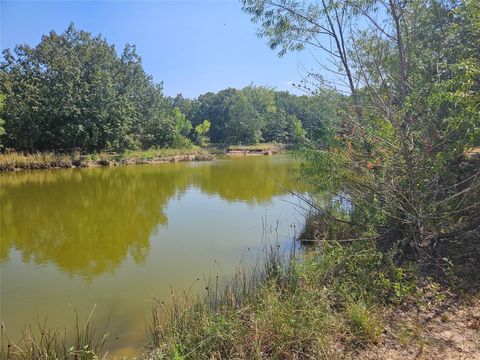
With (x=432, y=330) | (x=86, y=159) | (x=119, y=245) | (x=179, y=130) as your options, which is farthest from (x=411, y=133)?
(x=179, y=130)

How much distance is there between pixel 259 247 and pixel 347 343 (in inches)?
174

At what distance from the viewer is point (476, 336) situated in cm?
321

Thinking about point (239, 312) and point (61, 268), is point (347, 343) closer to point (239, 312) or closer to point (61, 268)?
point (239, 312)

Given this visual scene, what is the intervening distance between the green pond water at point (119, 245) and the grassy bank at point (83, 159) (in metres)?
8.40


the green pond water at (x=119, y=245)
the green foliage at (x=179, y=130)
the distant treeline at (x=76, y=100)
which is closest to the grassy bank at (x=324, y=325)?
the green pond water at (x=119, y=245)

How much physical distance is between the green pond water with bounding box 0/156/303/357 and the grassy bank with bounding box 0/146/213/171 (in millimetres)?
8403

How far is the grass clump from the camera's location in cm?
309

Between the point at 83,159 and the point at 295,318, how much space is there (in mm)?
26021

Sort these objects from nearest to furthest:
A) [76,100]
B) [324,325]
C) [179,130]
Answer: [324,325] < [76,100] < [179,130]

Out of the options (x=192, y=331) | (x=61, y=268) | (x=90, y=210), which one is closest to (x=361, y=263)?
(x=192, y=331)

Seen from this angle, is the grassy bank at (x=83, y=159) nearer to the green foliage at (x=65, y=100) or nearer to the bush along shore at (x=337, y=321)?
the green foliage at (x=65, y=100)

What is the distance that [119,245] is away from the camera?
802cm

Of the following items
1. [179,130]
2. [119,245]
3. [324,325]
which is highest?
[179,130]

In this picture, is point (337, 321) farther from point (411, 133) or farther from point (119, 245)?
point (119, 245)
